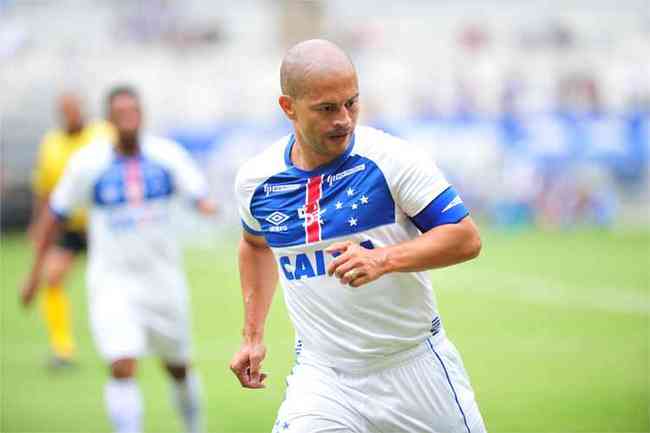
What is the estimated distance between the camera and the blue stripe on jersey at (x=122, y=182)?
841 centimetres

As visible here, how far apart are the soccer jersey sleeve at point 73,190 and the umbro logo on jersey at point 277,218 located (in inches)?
146

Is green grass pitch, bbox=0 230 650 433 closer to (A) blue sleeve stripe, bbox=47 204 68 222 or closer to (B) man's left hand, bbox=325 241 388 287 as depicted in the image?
(A) blue sleeve stripe, bbox=47 204 68 222

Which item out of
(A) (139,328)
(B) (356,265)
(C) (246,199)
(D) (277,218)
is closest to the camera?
(B) (356,265)

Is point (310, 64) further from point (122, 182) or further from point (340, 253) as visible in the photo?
point (122, 182)

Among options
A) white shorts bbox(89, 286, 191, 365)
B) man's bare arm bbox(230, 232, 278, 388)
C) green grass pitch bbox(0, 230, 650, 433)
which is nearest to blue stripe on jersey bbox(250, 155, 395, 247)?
man's bare arm bbox(230, 232, 278, 388)

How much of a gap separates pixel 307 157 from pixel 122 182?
3829 millimetres

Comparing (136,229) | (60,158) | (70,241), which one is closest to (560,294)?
(70,241)

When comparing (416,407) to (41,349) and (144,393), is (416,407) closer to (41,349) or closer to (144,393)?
(144,393)

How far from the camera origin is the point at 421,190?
4.58 metres

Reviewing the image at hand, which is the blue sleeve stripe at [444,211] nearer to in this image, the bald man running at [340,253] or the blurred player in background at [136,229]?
the bald man running at [340,253]

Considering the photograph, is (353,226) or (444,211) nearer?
(444,211)

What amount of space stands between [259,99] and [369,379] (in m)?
22.9

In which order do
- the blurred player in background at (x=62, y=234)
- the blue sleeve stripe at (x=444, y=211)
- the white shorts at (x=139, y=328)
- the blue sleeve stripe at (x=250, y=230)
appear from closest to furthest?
the blue sleeve stripe at (x=444, y=211) < the blue sleeve stripe at (x=250, y=230) < the white shorts at (x=139, y=328) < the blurred player in background at (x=62, y=234)

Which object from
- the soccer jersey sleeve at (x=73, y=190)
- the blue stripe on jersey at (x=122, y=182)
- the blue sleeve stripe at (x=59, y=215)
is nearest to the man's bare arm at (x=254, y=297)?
the blue stripe on jersey at (x=122, y=182)
